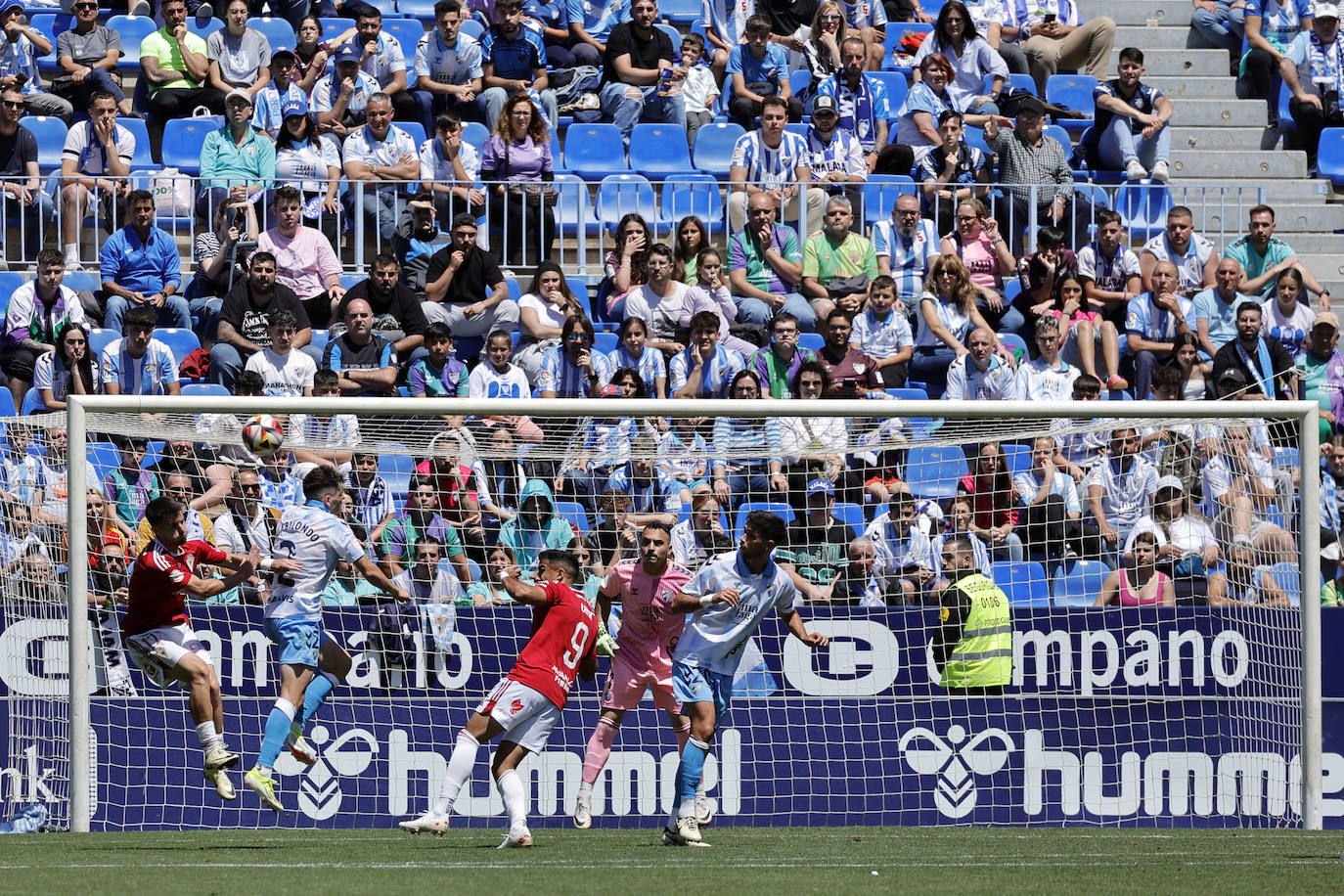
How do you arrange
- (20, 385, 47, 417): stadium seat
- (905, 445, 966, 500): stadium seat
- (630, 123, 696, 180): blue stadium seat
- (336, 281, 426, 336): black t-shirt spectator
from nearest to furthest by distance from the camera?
(905, 445, 966, 500): stadium seat
(20, 385, 47, 417): stadium seat
(336, 281, 426, 336): black t-shirt spectator
(630, 123, 696, 180): blue stadium seat

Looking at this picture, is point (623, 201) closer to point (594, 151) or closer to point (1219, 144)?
point (594, 151)

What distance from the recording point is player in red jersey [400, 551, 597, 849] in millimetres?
8914

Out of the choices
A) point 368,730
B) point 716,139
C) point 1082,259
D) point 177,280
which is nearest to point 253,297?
point 177,280

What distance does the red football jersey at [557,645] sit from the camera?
909 cm

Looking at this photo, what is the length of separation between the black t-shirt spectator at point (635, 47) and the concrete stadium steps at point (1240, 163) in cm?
509

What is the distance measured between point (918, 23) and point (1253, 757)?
8927mm

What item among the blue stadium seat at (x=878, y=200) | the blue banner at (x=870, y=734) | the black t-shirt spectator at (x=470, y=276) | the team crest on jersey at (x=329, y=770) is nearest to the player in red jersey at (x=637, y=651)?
the blue banner at (x=870, y=734)

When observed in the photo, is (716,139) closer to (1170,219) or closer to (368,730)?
(1170,219)

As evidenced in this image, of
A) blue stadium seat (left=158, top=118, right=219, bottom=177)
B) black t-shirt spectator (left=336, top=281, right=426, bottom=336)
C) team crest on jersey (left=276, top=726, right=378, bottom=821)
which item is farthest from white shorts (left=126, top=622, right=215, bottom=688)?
blue stadium seat (left=158, top=118, right=219, bottom=177)

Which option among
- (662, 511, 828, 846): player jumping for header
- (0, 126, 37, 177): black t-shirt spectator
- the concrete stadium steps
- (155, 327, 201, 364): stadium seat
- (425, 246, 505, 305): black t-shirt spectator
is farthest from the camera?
the concrete stadium steps

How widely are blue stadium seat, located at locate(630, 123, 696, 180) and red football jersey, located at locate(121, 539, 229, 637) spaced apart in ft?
23.9

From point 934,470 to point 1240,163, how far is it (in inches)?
277

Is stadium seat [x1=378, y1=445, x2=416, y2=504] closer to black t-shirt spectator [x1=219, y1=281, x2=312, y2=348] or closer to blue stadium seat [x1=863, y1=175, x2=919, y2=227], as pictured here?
black t-shirt spectator [x1=219, y1=281, x2=312, y2=348]

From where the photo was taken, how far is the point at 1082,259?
1487 cm
